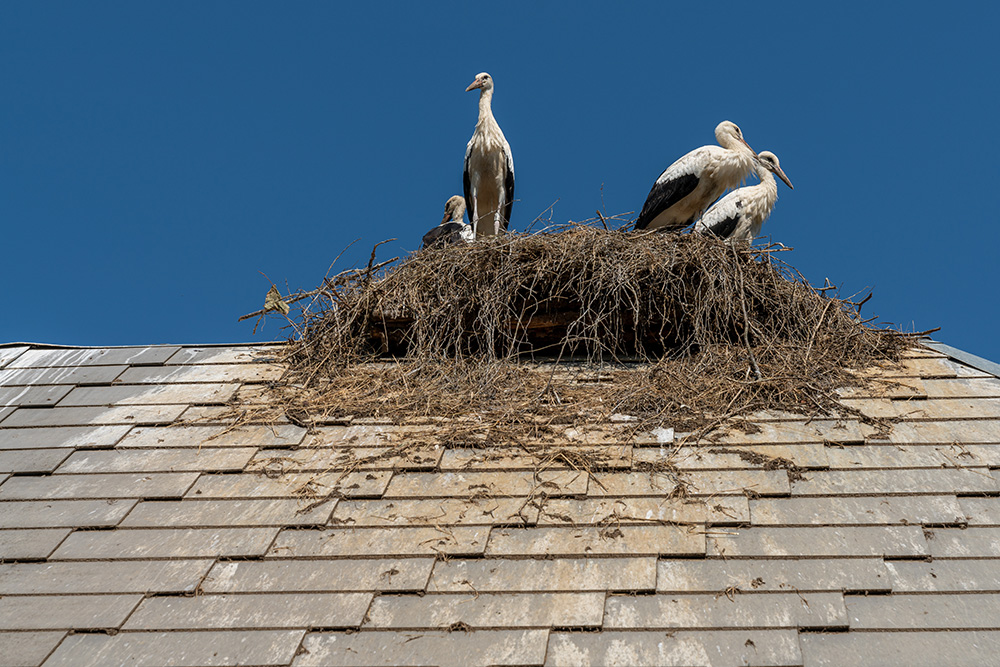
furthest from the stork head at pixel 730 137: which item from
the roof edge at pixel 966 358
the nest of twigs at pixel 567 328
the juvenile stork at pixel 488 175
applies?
the roof edge at pixel 966 358

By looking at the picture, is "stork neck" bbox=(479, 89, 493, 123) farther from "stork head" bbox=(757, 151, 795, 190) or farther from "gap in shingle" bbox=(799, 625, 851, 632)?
"gap in shingle" bbox=(799, 625, 851, 632)

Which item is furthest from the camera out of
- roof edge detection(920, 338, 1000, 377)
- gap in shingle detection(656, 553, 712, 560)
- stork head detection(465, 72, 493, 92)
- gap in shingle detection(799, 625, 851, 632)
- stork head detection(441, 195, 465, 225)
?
stork head detection(441, 195, 465, 225)

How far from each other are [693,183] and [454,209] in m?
4.05

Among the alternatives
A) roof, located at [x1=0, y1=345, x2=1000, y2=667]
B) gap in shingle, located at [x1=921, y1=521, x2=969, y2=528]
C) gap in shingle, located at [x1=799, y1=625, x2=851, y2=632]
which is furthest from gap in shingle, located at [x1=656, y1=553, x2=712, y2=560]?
gap in shingle, located at [x1=921, y1=521, x2=969, y2=528]

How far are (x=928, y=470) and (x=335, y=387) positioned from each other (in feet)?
8.25

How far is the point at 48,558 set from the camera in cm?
302

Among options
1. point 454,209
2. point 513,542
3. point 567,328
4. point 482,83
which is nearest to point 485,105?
point 482,83

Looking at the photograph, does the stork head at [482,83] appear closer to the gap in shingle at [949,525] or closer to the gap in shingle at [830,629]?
the gap in shingle at [949,525]

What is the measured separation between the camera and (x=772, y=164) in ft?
27.0

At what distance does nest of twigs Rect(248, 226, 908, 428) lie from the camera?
4.01 m

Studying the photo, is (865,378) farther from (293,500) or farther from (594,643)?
(293,500)

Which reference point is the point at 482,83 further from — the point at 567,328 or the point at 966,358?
the point at 966,358

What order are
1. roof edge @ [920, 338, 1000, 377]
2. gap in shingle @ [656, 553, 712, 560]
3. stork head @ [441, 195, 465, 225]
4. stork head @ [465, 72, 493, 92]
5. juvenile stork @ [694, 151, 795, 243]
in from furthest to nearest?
1. stork head @ [441, 195, 465, 225]
2. stork head @ [465, 72, 493, 92]
3. juvenile stork @ [694, 151, 795, 243]
4. roof edge @ [920, 338, 1000, 377]
5. gap in shingle @ [656, 553, 712, 560]

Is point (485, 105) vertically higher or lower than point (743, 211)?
higher
